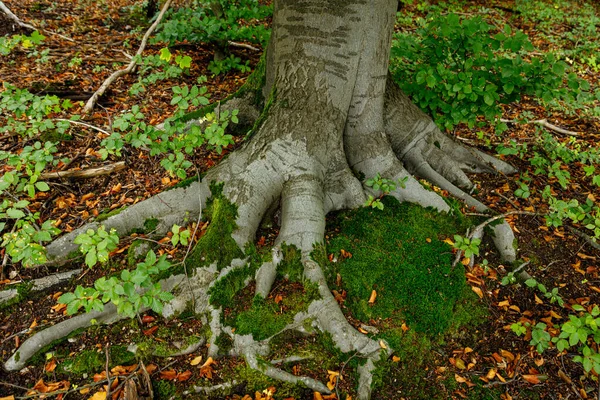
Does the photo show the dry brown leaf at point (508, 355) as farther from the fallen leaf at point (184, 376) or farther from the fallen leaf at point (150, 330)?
the fallen leaf at point (150, 330)

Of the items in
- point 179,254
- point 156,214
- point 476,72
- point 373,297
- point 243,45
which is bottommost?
point 373,297

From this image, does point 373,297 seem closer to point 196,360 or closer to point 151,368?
point 196,360

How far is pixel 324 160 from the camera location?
3543 millimetres

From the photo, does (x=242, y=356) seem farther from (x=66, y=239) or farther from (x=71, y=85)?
(x=71, y=85)

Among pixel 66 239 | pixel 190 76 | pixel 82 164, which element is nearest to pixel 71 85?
pixel 190 76

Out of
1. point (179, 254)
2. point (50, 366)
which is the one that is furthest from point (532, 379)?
point (50, 366)

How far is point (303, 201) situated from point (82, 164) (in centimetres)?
245

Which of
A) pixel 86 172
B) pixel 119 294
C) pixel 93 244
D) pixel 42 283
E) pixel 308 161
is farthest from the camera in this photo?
pixel 86 172

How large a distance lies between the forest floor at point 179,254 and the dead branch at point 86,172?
0.07 m

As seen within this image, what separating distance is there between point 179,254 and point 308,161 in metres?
1.31

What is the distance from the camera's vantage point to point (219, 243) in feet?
9.80

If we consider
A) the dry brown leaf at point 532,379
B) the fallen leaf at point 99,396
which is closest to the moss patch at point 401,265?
the dry brown leaf at point 532,379

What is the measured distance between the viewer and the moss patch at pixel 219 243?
2.94 m

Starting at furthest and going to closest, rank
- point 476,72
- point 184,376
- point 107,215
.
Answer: point 476,72, point 107,215, point 184,376
